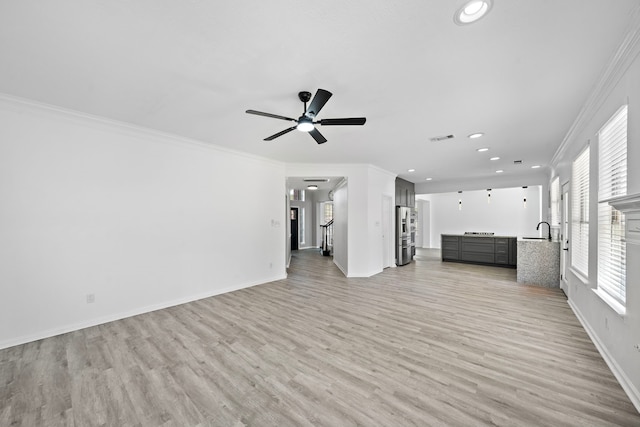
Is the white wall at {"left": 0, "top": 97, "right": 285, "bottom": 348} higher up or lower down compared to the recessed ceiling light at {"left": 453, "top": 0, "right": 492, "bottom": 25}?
lower down

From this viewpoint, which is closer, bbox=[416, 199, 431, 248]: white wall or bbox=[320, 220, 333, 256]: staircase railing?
bbox=[320, 220, 333, 256]: staircase railing

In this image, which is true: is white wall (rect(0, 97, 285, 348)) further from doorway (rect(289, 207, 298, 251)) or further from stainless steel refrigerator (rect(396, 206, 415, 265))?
doorway (rect(289, 207, 298, 251))

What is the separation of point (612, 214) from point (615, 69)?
4.39 feet

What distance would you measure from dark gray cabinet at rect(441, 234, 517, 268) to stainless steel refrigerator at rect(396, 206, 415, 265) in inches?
56.2

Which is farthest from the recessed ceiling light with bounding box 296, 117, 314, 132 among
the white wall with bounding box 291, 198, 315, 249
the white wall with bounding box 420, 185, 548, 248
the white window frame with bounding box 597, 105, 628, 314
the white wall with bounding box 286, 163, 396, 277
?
the white wall with bounding box 420, 185, 548, 248

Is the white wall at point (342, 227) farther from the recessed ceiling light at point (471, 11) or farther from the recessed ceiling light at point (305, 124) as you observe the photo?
the recessed ceiling light at point (471, 11)

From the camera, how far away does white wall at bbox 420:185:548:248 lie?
9484mm

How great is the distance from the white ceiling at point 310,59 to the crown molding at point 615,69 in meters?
0.05

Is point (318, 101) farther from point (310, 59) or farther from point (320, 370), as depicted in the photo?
point (320, 370)

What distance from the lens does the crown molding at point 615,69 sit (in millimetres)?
1804

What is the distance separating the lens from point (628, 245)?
79.1 inches

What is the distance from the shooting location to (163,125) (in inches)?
145

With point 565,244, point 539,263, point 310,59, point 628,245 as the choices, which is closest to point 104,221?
point 310,59

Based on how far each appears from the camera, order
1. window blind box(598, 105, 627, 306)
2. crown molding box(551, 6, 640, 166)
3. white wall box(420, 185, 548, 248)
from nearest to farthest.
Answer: crown molding box(551, 6, 640, 166), window blind box(598, 105, 627, 306), white wall box(420, 185, 548, 248)
